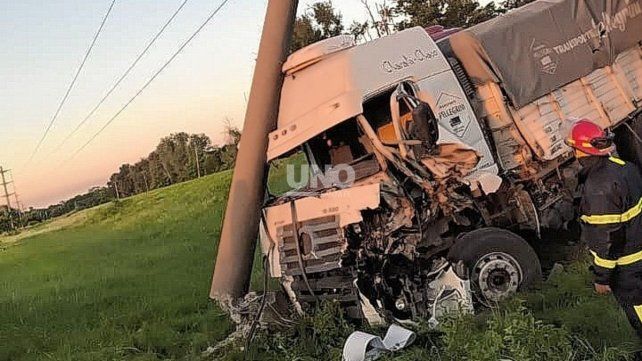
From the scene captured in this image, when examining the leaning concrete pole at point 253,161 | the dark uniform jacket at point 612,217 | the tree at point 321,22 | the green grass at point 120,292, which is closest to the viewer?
the dark uniform jacket at point 612,217

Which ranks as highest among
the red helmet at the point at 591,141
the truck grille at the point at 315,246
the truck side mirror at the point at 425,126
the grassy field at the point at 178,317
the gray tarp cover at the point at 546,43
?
the gray tarp cover at the point at 546,43

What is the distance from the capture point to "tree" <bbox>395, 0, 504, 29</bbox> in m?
38.4

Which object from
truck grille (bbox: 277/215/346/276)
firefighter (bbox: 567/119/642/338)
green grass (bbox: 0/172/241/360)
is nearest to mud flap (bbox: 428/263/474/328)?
truck grille (bbox: 277/215/346/276)

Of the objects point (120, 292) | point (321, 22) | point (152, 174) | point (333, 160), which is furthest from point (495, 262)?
point (152, 174)

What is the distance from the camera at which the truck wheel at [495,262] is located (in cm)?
712

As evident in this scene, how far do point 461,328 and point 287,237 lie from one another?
2.48 metres

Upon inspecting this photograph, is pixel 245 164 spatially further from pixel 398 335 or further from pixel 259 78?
pixel 398 335

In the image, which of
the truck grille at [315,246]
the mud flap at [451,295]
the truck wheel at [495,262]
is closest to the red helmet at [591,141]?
the mud flap at [451,295]

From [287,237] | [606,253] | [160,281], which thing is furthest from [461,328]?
[160,281]

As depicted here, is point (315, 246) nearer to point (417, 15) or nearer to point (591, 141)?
point (591, 141)

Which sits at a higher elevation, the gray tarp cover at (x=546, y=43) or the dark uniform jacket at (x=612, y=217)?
the gray tarp cover at (x=546, y=43)

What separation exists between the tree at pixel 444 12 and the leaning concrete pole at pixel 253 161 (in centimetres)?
2947

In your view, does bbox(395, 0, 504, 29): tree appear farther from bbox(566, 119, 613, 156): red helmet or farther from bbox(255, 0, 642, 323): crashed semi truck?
bbox(566, 119, 613, 156): red helmet

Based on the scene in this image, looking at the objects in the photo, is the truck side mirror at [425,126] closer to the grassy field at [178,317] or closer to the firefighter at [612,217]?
the grassy field at [178,317]
